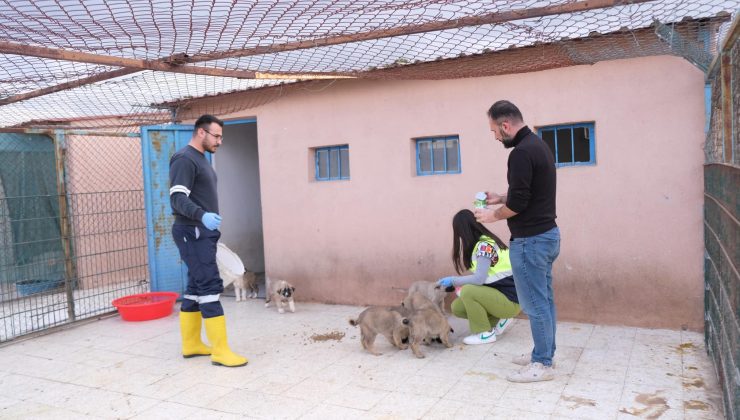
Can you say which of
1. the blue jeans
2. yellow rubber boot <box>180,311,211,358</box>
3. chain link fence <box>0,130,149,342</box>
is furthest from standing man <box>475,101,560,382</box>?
chain link fence <box>0,130,149,342</box>

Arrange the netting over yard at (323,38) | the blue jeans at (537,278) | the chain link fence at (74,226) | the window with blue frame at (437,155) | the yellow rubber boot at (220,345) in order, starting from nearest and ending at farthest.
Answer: the netting over yard at (323,38), the blue jeans at (537,278), the yellow rubber boot at (220,345), the window with blue frame at (437,155), the chain link fence at (74,226)

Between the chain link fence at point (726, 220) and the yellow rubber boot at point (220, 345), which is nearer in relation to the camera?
the chain link fence at point (726, 220)

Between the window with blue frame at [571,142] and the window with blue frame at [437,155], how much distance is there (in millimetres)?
941

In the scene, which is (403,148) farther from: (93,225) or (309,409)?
(93,225)

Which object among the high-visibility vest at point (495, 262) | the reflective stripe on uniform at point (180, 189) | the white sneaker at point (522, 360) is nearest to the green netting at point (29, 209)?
the reflective stripe on uniform at point (180, 189)

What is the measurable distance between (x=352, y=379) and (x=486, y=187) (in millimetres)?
2554

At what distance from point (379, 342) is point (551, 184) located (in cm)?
226

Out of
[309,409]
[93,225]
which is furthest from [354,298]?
[93,225]

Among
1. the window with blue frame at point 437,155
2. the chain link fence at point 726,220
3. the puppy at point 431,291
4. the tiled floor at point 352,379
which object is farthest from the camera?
the window with blue frame at point 437,155

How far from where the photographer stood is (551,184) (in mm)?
3971

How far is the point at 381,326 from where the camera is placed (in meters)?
4.91

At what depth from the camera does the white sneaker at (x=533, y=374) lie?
4086 mm

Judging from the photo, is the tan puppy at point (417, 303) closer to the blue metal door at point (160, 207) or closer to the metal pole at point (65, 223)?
the blue metal door at point (160, 207)

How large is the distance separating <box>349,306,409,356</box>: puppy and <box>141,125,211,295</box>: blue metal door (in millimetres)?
3284
